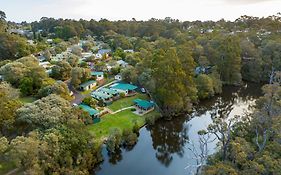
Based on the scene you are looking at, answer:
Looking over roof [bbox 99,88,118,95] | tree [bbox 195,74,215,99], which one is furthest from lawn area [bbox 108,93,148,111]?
tree [bbox 195,74,215,99]

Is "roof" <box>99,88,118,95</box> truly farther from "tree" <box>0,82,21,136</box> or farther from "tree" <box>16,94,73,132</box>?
"tree" <box>0,82,21,136</box>

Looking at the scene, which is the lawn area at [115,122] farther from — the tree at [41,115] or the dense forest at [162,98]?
the tree at [41,115]

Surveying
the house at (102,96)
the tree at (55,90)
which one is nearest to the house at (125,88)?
the house at (102,96)

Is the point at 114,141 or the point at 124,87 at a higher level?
the point at 124,87

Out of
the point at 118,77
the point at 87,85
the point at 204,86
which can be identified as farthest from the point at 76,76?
the point at 204,86

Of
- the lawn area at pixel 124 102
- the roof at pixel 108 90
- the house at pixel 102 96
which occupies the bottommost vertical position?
the lawn area at pixel 124 102

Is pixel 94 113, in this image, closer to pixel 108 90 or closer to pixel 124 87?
pixel 108 90

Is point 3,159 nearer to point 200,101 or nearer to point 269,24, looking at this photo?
point 200,101
